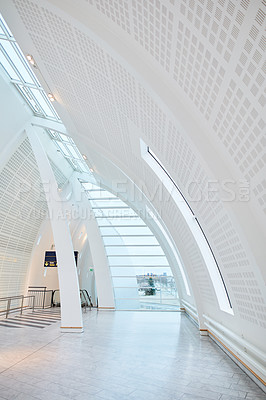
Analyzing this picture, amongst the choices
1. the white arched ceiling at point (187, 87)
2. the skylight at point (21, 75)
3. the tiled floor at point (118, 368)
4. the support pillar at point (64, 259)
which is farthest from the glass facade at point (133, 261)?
the white arched ceiling at point (187, 87)

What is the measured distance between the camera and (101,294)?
59.2 ft

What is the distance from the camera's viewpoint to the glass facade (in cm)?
1930

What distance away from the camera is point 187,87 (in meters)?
3.34

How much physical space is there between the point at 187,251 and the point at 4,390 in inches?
264

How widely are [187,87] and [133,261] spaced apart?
17407mm

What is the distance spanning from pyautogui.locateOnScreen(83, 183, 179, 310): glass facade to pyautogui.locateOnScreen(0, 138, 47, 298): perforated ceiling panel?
4.45m

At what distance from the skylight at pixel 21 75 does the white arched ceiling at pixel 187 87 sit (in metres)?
2.94

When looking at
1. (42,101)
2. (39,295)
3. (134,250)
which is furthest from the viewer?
(39,295)

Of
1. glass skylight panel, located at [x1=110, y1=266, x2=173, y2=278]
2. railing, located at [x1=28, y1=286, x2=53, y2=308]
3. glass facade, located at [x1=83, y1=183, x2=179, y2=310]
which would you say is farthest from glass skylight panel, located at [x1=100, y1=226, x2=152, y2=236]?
railing, located at [x1=28, y1=286, x2=53, y2=308]

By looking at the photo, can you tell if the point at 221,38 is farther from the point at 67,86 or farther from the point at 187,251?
the point at 187,251

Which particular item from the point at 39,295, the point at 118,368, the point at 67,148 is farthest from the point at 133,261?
the point at 118,368

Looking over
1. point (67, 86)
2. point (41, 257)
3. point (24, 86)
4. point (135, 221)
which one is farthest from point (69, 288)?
point (41, 257)

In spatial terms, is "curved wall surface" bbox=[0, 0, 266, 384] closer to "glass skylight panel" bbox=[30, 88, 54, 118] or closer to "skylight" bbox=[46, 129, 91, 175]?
"glass skylight panel" bbox=[30, 88, 54, 118]

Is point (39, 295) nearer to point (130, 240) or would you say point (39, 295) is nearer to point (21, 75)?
point (130, 240)
